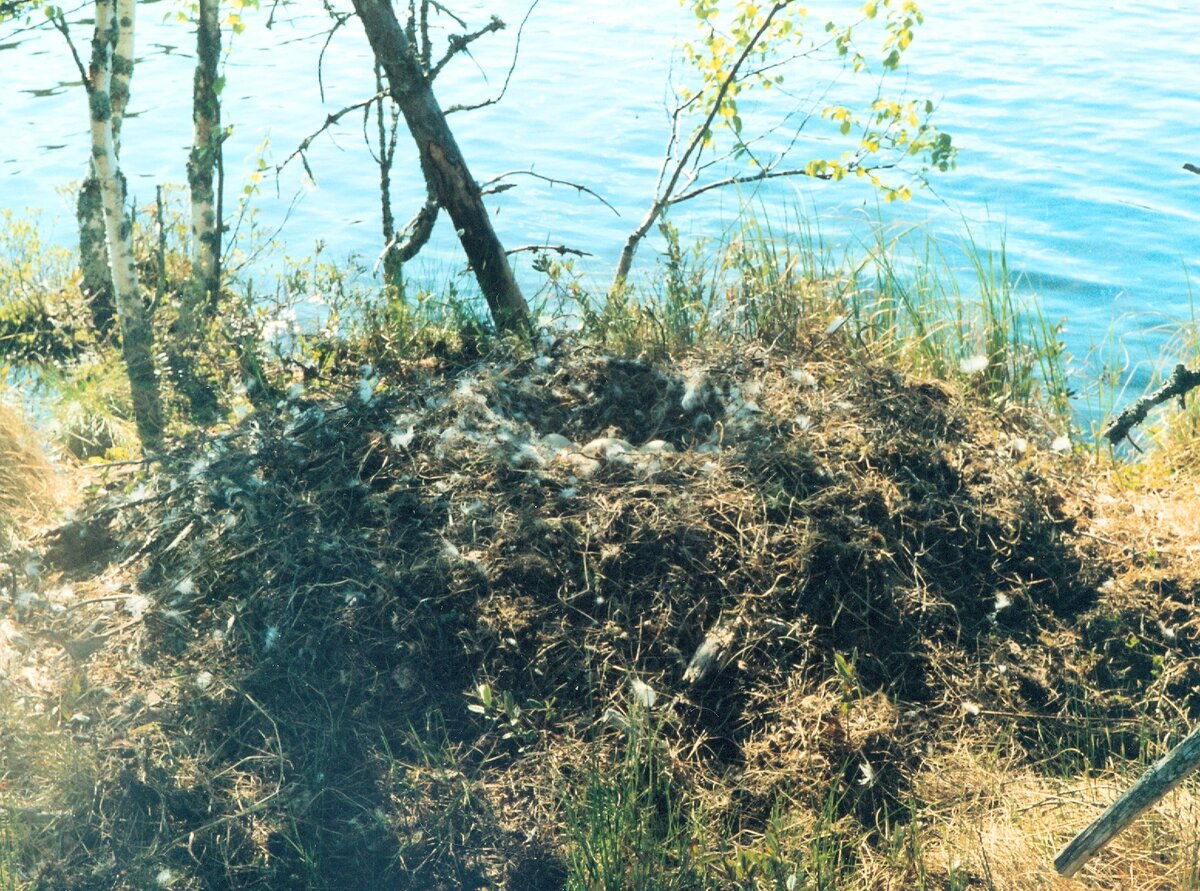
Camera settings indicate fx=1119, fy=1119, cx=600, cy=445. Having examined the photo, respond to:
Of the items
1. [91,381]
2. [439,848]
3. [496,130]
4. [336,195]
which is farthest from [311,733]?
[496,130]

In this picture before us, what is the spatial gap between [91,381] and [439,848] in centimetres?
457

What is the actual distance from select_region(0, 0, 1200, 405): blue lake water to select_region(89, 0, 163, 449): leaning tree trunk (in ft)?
11.5

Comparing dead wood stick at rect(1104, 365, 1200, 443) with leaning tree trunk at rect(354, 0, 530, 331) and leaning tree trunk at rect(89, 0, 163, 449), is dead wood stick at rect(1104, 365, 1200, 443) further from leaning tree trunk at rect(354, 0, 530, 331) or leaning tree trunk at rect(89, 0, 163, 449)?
leaning tree trunk at rect(89, 0, 163, 449)

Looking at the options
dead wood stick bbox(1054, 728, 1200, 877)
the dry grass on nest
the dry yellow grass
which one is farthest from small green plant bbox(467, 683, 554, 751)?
the dry grass on nest

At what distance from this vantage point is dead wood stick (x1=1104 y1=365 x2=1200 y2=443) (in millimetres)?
3502

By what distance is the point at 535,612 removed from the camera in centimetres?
371

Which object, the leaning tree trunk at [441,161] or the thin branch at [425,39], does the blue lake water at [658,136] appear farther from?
the leaning tree trunk at [441,161]

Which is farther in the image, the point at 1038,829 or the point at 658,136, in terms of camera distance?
the point at 658,136

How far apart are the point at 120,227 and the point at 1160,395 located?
430 cm

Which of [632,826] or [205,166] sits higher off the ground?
[205,166]

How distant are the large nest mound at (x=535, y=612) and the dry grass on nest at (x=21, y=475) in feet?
2.04

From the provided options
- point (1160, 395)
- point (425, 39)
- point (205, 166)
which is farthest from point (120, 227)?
point (1160, 395)

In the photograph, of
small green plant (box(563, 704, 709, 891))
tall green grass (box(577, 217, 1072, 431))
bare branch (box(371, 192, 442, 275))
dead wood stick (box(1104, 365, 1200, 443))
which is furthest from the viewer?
bare branch (box(371, 192, 442, 275))

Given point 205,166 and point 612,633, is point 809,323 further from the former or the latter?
point 205,166
